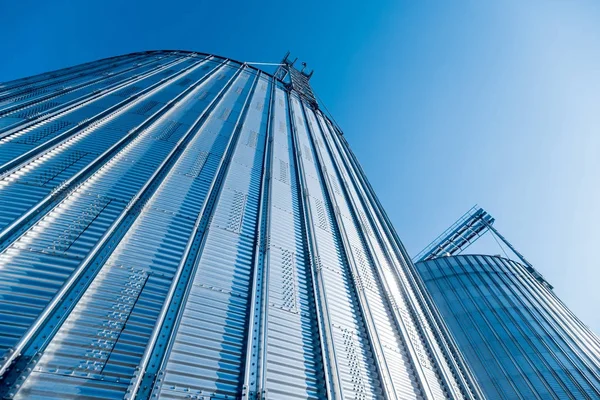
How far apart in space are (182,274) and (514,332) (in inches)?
594

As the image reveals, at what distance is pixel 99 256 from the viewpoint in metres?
4.19

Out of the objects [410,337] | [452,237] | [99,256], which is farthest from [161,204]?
[452,237]

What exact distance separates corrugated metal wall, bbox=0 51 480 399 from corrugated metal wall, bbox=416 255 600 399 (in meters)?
6.86

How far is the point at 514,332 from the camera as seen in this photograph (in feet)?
44.0

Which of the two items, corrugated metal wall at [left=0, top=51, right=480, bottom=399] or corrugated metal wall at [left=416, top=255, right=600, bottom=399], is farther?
corrugated metal wall at [left=416, top=255, right=600, bottom=399]

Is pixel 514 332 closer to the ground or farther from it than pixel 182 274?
farther from it

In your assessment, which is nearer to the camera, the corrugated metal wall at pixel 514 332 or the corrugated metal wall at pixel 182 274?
the corrugated metal wall at pixel 182 274

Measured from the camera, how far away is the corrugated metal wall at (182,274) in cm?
328

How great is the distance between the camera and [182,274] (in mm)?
4566

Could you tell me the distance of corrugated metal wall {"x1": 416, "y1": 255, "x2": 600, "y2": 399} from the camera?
37.3 ft

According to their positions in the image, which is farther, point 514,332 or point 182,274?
point 514,332

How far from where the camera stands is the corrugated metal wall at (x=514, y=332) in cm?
1137

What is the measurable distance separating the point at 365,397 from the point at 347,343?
2.75ft

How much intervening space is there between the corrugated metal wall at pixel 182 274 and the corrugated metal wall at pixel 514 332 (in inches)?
270
